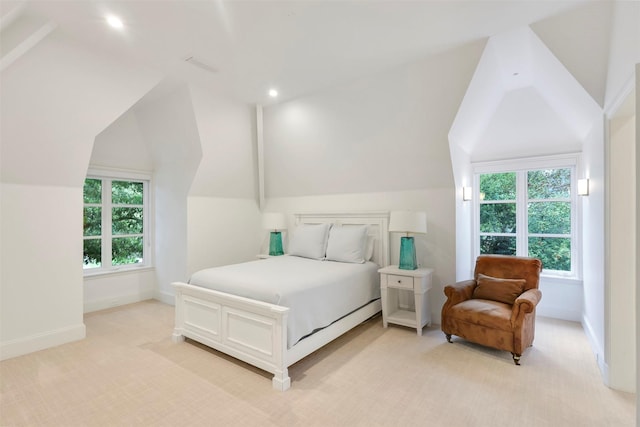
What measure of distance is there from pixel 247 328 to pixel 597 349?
3.07 meters

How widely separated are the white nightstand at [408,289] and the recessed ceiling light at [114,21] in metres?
3.36

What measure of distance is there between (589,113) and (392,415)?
10.1ft

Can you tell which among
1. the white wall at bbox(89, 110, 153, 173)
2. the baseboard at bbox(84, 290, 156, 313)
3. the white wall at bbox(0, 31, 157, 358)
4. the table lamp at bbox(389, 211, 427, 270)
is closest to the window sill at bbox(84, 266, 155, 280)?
the baseboard at bbox(84, 290, 156, 313)

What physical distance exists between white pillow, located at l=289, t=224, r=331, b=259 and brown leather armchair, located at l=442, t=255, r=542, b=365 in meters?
1.64

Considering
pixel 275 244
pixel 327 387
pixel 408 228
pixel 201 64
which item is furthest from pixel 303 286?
pixel 201 64

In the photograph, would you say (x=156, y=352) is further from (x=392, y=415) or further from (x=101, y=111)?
(x=101, y=111)

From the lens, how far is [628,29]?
1897 mm

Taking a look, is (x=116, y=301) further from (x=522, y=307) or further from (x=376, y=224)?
(x=522, y=307)

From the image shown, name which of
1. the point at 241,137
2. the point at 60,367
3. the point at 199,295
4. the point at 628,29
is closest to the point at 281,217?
the point at 241,137

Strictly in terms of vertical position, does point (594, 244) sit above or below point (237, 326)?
above

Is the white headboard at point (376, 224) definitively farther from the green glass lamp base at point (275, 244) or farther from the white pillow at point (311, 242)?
the green glass lamp base at point (275, 244)

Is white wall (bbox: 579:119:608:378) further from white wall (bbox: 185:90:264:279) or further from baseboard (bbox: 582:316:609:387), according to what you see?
white wall (bbox: 185:90:264:279)

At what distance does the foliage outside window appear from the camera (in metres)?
3.91

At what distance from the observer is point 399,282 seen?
350 centimetres
